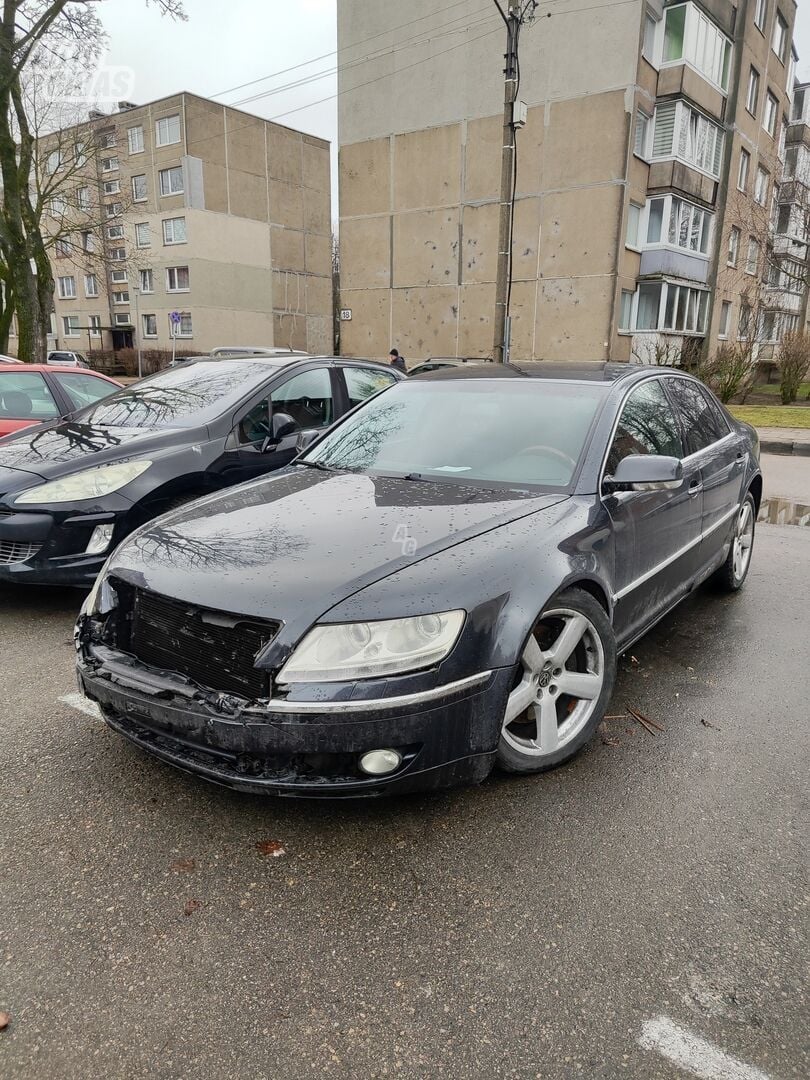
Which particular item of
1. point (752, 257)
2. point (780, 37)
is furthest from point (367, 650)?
point (780, 37)

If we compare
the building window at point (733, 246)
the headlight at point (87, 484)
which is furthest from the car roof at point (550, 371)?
the building window at point (733, 246)

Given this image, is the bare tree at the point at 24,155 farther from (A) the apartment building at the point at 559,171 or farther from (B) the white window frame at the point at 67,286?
(B) the white window frame at the point at 67,286

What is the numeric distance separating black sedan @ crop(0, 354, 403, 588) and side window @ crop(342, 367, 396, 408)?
0.06 feet

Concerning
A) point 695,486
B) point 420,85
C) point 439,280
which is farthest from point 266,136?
point 695,486

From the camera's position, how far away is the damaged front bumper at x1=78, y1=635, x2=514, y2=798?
7.02 ft

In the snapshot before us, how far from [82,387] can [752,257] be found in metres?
32.1

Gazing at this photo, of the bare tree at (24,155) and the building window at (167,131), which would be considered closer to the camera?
the bare tree at (24,155)

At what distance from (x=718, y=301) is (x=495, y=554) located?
29.2 metres

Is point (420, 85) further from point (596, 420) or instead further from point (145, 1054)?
point (145, 1054)

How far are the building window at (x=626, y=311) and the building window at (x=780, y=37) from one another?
45.6 ft

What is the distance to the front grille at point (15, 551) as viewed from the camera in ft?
13.7

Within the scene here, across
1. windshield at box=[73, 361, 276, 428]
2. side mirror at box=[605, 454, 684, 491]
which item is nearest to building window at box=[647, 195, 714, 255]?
windshield at box=[73, 361, 276, 428]

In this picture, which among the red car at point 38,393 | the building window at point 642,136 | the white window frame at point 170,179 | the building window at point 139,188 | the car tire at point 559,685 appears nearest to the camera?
the car tire at point 559,685

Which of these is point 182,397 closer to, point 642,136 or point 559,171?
point 559,171
